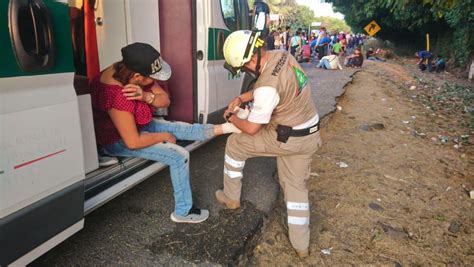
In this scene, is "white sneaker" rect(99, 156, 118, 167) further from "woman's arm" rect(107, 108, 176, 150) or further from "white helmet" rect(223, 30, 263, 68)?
"white helmet" rect(223, 30, 263, 68)

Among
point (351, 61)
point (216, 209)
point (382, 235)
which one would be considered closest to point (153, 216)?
point (216, 209)

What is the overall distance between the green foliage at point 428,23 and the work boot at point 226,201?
26.3ft

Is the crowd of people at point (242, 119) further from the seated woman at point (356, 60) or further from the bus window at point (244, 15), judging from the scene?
the seated woman at point (356, 60)

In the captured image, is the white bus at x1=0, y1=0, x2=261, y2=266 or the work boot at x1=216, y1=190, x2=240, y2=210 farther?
the work boot at x1=216, y1=190, x2=240, y2=210

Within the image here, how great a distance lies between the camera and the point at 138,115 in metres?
2.86

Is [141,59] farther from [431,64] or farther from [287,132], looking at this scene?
[431,64]

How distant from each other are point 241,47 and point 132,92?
33.8 inches

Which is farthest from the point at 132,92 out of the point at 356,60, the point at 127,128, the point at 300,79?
the point at 356,60

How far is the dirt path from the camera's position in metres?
2.79

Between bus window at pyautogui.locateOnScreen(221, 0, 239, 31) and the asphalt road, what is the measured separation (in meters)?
1.70

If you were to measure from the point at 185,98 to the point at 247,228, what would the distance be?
1.46 m

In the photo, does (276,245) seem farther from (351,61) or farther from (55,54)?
(351,61)

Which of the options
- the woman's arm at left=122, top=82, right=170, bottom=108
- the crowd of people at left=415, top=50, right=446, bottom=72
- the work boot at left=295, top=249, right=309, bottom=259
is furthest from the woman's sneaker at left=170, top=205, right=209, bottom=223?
the crowd of people at left=415, top=50, right=446, bottom=72

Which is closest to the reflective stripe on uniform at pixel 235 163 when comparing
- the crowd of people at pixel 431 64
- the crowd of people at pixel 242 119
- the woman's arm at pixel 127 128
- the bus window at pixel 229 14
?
the crowd of people at pixel 242 119
